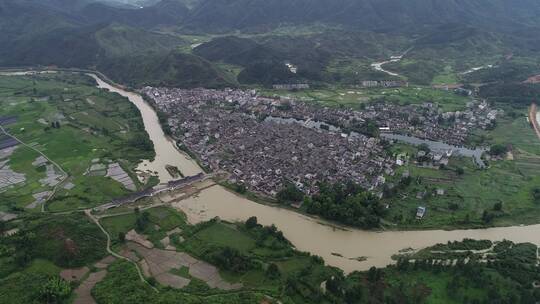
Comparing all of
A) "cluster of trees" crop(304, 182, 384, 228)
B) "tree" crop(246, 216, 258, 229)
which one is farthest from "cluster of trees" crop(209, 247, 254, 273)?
"cluster of trees" crop(304, 182, 384, 228)

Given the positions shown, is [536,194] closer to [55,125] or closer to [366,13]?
[55,125]

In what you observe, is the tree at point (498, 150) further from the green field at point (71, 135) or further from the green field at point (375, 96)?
the green field at point (71, 135)

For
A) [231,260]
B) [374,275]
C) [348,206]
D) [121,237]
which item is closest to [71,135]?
[121,237]

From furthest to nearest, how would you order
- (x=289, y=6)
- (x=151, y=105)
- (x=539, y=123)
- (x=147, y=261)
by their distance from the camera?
(x=289, y=6), (x=151, y=105), (x=539, y=123), (x=147, y=261)

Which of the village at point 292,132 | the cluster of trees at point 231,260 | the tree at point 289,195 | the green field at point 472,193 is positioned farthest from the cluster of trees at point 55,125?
the green field at point 472,193

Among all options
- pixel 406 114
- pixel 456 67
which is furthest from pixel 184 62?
pixel 456 67

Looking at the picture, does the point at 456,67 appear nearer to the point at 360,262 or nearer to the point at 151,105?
the point at 151,105

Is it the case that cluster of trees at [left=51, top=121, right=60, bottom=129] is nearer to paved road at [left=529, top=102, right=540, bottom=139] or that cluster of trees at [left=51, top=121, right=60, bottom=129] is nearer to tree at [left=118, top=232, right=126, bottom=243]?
tree at [left=118, top=232, right=126, bottom=243]
